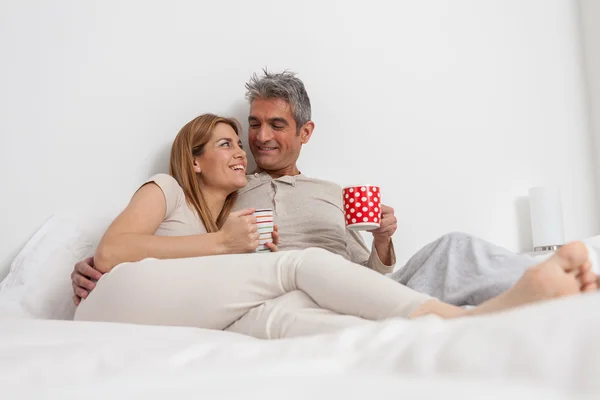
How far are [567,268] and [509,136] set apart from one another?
1.85 m

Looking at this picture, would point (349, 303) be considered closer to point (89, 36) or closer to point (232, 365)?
point (232, 365)

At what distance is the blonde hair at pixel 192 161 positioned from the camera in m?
1.84

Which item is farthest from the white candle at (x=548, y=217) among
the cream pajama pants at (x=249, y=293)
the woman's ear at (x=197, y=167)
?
the cream pajama pants at (x=249, y=293)

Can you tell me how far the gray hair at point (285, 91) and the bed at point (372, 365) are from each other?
5.28ft

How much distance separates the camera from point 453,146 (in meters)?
2.47

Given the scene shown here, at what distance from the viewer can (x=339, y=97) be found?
92.4 inches

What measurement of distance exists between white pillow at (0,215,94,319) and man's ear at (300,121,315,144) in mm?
817

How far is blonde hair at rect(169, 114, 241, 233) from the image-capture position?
1.84 metres

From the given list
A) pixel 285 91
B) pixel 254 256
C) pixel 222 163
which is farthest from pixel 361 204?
pixel 285 91

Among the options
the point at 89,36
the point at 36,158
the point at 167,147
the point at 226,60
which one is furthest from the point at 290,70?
the point at 36,158

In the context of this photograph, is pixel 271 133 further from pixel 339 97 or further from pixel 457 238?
pixel 457 238

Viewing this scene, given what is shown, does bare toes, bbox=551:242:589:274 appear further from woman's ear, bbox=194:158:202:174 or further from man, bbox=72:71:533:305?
woman's ear, bbox=194:158:202:174

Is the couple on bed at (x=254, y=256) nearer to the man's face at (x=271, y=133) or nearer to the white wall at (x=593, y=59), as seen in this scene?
the man's face at (x=271, y=133)

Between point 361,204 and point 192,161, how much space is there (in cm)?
63
